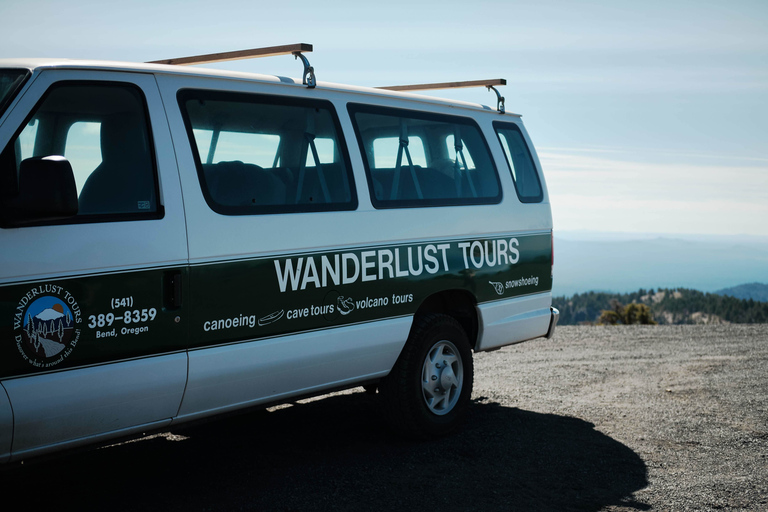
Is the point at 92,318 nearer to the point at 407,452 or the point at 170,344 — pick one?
the point at 170,344

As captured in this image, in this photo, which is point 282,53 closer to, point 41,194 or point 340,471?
point 41,194

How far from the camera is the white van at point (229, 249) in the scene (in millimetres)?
3424

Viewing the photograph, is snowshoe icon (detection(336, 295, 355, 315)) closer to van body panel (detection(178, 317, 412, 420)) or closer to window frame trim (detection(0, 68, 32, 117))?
van body panel (detection(178, 317, 412, 420))

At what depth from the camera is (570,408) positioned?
688 centimetres

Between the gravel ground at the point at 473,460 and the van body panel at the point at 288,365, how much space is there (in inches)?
24.0

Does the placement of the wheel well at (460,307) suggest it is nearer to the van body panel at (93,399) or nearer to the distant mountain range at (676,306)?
the van body panel at (93,399)

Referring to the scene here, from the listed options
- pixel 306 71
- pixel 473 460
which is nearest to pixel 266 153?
pixel 306 71

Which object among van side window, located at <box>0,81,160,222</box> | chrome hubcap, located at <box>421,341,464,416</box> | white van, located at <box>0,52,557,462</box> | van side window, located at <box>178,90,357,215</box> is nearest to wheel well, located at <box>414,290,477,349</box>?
white van, located at <box>0,52,557,462</box>

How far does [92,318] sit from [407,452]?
8.80 ft

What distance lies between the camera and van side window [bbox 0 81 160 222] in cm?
360

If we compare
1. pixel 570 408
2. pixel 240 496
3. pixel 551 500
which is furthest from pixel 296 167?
pixel 570 408

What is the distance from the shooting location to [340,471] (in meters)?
4.93

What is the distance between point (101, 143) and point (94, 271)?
73 cm

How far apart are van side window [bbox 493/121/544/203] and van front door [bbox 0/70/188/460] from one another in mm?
3449
